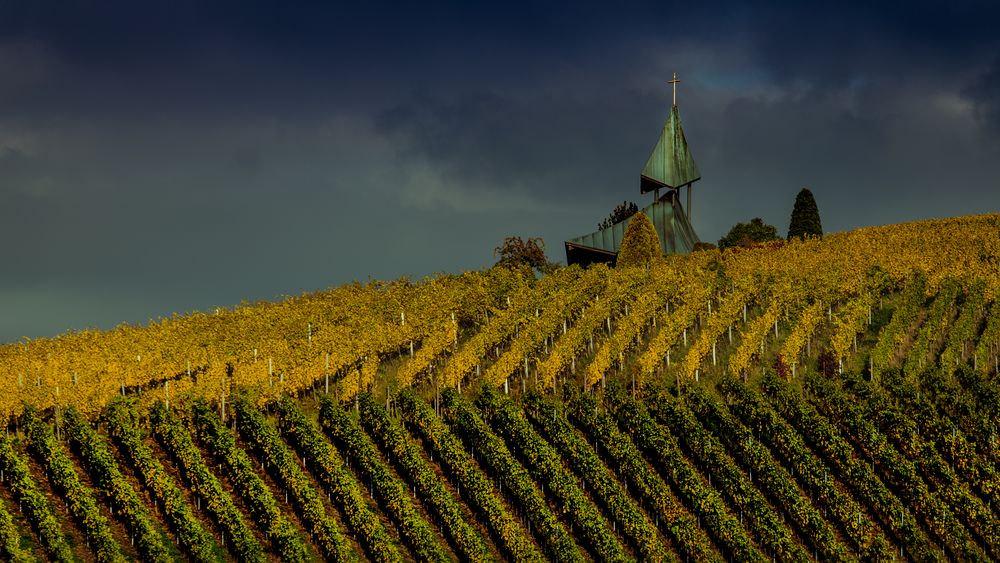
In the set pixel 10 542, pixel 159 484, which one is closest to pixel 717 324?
pixel 159 484

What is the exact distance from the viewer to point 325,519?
38.0m

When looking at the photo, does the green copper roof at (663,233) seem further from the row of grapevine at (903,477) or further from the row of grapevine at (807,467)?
the row of grapevine at (903,477)

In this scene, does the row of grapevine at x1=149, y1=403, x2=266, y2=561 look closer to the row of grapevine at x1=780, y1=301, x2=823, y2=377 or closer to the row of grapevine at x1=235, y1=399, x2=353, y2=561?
the row of grapevine at x1=235, y1=399, x2=353, y2=561

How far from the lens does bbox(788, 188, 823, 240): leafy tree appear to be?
285 ft

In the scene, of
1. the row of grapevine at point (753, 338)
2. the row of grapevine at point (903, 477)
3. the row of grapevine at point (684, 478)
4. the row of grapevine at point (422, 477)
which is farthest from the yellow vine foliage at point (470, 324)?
the row of grapevine at point (903, 477)

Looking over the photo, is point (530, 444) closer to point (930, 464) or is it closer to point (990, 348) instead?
point (930, 464)

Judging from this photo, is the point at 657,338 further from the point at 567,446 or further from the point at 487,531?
the point at 487,531

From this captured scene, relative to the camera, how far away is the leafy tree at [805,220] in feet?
285

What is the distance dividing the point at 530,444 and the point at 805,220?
2016 inches

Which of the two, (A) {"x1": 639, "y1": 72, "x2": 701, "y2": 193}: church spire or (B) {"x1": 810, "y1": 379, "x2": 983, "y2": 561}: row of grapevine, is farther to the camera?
(A) {"x1": 639, "y1": 72, "x2": 701, "y2": 193}: church spire

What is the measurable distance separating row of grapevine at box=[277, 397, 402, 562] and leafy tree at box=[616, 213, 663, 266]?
1344 inches

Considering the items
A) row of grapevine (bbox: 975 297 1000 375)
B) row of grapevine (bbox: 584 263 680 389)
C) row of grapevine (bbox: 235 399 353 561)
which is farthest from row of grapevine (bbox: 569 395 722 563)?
row of grapevine (bbox: 975 297 1000 375)

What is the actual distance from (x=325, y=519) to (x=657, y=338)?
63.5ft

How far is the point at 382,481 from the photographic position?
40312mm
